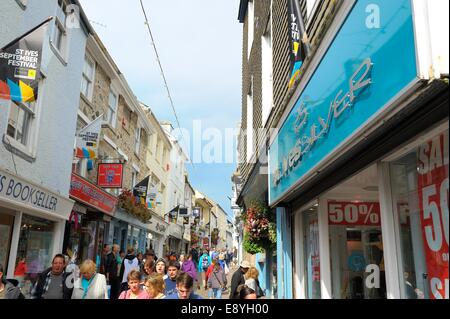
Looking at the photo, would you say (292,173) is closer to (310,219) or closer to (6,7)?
(310,219)

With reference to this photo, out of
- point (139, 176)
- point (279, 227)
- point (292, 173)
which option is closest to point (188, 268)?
point (279, 227)

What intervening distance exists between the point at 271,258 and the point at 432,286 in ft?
26.2

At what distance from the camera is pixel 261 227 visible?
9055 mm

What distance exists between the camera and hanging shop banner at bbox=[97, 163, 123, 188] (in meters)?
14.7

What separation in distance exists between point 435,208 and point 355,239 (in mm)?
2901

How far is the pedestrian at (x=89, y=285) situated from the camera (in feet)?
17.7

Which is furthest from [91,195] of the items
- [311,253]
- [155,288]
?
[155,288]

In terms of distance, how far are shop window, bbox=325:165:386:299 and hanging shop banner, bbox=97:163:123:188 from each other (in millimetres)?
10448

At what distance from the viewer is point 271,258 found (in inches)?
418

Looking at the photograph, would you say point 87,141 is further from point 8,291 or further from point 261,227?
point 8,291

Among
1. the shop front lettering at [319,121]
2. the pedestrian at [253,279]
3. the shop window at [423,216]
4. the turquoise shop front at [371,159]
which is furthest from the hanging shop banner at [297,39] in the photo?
the pedestrian at [253,279]

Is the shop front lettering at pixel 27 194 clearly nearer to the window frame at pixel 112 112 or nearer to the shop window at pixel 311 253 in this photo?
the shop window at pixel 311 253

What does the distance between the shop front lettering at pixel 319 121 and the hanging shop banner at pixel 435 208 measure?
2.39 feet

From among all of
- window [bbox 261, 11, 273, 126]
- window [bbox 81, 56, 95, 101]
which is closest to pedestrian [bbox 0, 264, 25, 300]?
window [bbox 261, 11, 273, 126]
